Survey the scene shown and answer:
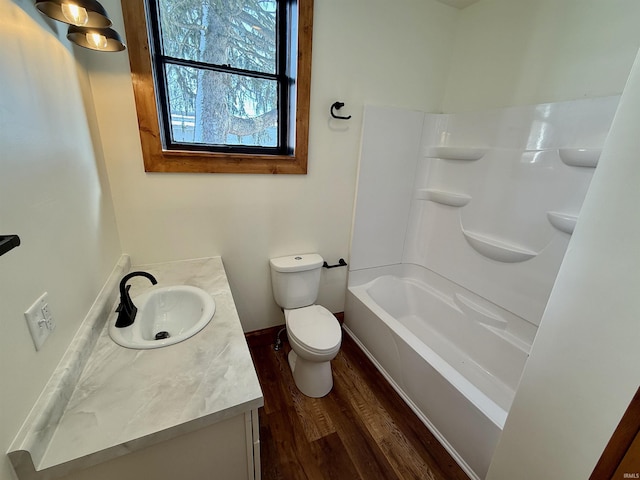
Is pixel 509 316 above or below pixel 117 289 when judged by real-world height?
below

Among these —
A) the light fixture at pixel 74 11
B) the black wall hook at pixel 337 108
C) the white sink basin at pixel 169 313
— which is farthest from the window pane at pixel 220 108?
the white sink basin at pixel 169 313

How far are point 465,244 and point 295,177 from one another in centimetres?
128

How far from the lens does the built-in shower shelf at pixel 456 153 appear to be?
1762 mm

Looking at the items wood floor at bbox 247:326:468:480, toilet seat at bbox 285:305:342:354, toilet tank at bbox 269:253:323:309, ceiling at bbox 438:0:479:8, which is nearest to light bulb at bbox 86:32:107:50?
toilet tank at bbox 269:253:323:309

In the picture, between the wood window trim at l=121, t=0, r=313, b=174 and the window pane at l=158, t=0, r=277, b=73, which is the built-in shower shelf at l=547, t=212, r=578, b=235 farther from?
the window pane at l=158, t=0, r=277, b=73

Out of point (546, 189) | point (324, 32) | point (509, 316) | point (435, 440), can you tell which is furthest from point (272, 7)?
point (435, 440)

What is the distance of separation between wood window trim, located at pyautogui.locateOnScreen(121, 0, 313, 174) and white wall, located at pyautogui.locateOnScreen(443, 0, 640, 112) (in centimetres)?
111

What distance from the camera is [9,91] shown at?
2.18 ft

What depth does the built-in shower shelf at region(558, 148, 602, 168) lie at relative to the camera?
1.25 metres

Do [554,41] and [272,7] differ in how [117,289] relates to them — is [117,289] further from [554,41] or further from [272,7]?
[554,41]

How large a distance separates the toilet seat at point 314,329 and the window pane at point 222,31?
151cm

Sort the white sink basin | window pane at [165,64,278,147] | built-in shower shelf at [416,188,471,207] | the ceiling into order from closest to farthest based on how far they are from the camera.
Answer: the white sink basin < window pane at [165,64,278,147] < the ceiling < built-in shower shelf at [416,188,471,207]

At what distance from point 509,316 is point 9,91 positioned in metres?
2.36

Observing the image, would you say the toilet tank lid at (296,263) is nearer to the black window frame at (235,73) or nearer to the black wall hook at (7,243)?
the black window frame at (235,73)
